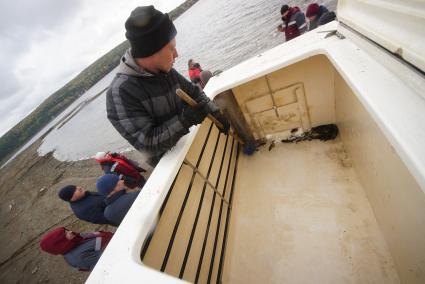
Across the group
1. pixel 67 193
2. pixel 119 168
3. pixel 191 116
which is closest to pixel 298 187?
pixel 191 116

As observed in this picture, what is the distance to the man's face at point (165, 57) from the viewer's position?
1.71 meters

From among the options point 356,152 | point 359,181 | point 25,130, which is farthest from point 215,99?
point 25,130

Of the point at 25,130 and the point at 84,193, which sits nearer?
the point at 84,193

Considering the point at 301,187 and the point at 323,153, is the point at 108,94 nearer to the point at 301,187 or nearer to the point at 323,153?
the point at 301,187

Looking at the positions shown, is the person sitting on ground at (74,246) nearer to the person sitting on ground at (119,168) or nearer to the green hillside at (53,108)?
the person sitting on ground at (119,168)

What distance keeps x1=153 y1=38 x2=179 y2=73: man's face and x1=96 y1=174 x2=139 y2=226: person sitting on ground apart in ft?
5.70

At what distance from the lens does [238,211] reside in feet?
8.51

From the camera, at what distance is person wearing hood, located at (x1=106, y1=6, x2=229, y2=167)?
1.61 meters

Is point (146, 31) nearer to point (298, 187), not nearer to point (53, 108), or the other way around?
point (298, 187)

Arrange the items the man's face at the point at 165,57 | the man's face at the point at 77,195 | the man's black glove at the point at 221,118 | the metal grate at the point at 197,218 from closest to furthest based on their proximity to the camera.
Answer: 1. the metal grate at the point at 197,218
2. the man's face at the point at 165,57
3. the man's black glove at the point at 221,118
4. the man's face at the point at 77,195

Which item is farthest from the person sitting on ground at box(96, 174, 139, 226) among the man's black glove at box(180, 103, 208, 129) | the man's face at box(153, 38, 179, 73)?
the man's face at box(153, 38, 179, 73)

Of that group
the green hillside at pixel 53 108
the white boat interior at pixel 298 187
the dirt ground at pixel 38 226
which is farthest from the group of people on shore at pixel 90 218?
the green hillside at pixel 53 108

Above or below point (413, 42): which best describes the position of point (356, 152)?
below

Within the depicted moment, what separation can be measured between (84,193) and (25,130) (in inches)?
3862
